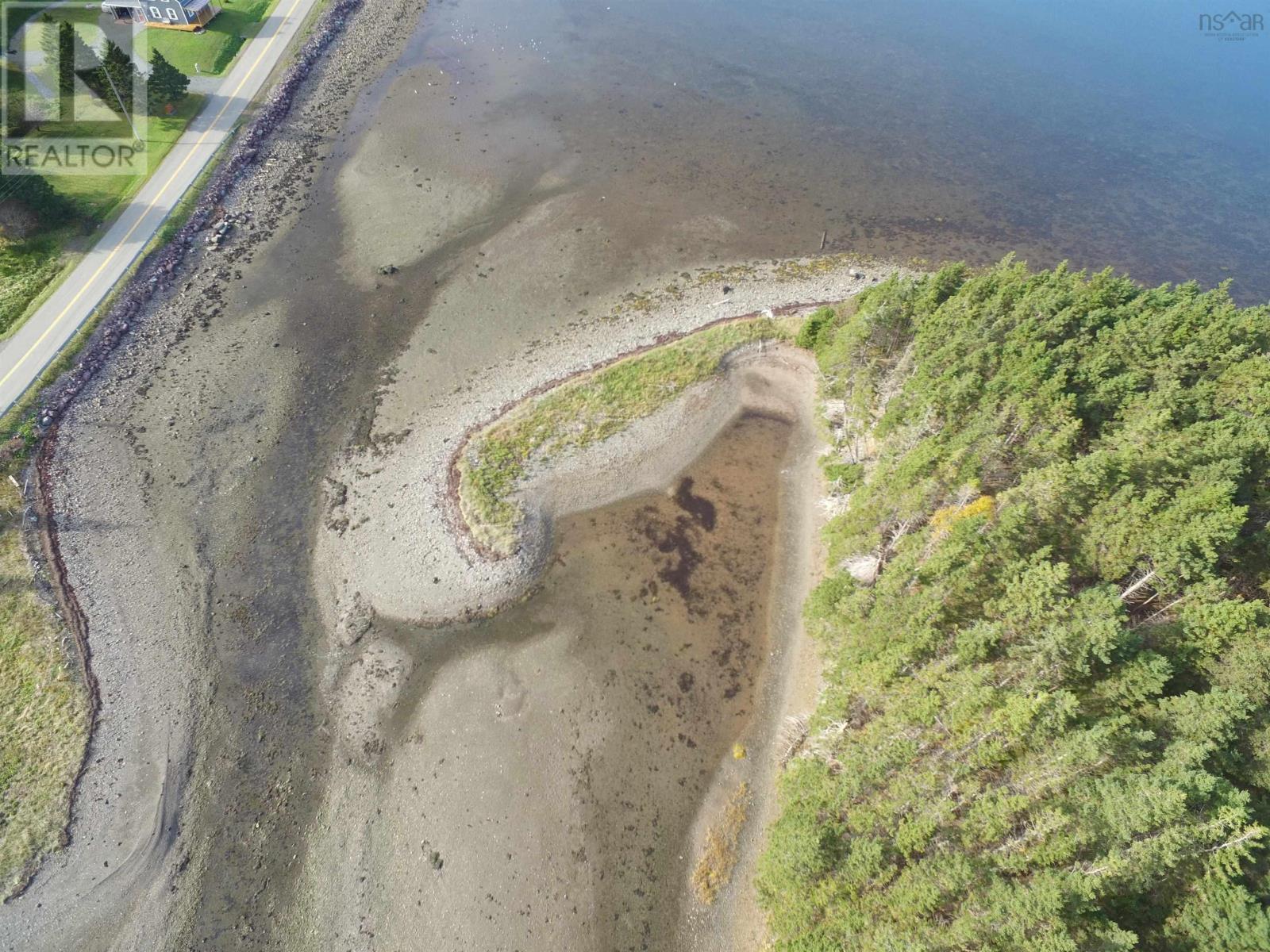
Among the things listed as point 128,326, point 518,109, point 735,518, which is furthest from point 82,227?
point 735,518

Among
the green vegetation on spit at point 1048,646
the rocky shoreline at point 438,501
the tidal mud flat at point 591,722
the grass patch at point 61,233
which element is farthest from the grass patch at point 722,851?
the grass patch at point 61,233

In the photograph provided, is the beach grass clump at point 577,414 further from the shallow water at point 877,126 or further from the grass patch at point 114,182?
the grass patch at point 114,182

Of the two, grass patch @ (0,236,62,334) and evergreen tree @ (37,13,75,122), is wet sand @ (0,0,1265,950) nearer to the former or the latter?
grass patch @ (0,236,62,334)

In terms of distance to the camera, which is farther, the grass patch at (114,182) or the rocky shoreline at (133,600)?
the grass patch at (114,182)

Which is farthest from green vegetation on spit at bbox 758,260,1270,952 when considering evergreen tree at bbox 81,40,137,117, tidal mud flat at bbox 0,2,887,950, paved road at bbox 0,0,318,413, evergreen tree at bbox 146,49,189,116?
evergreen tree at bbox 81,40,137,117

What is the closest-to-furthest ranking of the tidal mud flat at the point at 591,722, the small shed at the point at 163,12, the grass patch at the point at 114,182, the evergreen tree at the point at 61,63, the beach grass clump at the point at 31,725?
the beach grass clump at the point at 31,725, the tidal mud flat at the point at 591,722, the grass patch at the point at 114,182, the evergreen tree at the point at 61,63, the small shed at the point at 163,12

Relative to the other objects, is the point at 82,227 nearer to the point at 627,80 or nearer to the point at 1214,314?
the point at 627,80

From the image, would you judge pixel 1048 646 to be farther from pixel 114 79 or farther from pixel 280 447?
A: pixel 114 79
